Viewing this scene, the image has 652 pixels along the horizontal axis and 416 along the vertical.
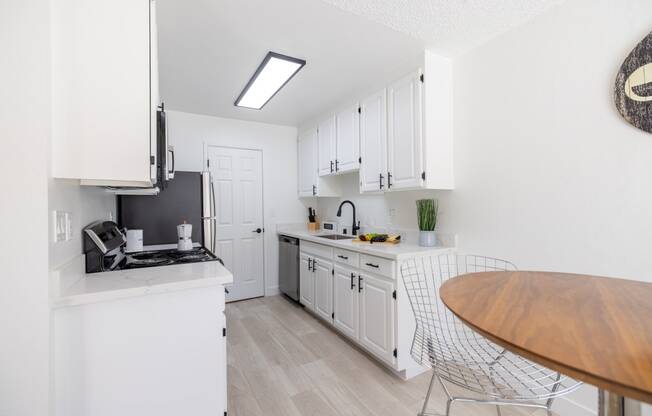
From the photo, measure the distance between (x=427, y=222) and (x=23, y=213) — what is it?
237 centimetres

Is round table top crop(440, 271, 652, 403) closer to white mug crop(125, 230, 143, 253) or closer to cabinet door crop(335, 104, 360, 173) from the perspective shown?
cabinet door crop(335, 104, 360, 173)

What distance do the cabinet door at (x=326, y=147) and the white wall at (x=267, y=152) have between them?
74 centimetres

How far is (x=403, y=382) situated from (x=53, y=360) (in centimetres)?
199

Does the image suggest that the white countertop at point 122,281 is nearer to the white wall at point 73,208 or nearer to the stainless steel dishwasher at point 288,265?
the white wall at point 73,208

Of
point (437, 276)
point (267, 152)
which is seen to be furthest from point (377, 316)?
point (267, 152)

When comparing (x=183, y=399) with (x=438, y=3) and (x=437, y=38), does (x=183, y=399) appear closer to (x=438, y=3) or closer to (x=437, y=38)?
(x=438, y=3)

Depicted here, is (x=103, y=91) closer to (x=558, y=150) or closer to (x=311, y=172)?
(x=558, y=150)

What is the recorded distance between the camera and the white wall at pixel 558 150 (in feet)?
4.81

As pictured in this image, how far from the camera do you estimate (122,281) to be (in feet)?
A: 4.42

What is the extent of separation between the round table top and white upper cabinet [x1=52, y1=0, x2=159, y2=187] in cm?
144

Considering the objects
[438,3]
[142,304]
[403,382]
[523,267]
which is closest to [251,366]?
[403,382]

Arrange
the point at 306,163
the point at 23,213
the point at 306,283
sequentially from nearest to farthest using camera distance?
1. the point at 23,213
2. the point at 306,283
3. the point at 306,163

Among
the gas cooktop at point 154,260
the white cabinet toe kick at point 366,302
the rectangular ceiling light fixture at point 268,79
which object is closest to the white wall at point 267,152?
the rectangular ceiling light fixture at point 268,79

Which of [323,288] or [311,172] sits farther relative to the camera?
[311,172]
